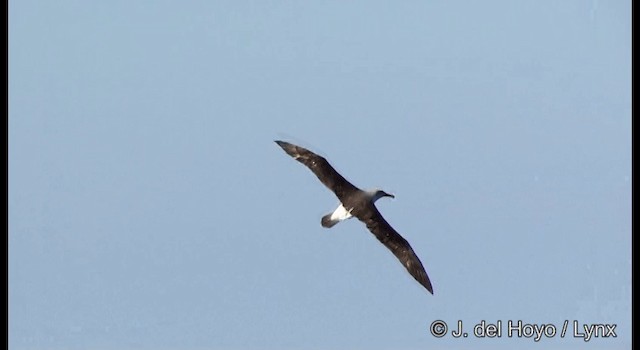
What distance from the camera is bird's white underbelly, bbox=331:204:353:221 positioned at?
80.1ft

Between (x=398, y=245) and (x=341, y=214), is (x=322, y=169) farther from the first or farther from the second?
(x=398, y=245)

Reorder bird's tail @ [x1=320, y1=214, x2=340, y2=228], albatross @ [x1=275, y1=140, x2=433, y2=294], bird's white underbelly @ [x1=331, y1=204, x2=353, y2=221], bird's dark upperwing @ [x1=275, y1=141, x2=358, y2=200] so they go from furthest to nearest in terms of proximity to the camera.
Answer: bird's dark upperwing @ [x1=275, y1=141, x2=358, y2=200]
albatross @ [x1=275, y1=140, x2=433, y2=294]
bird's white underbelly @ [x1=331, y1=204, x2=353, y2=221]
bird's tail @ [x1=320, y1=214, x2=340, y2=228]

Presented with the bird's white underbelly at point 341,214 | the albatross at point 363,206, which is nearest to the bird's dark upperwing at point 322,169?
the albatross at point 363,206

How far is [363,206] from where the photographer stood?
25.0m

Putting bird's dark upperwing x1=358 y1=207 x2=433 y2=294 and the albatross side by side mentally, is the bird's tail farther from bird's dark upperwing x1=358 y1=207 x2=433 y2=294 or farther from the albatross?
bird's dark upperwing x1=358 y1=207 x2=433 y2=294

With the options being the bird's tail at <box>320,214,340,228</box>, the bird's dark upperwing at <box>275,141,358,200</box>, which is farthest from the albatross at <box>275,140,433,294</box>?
the bird's tail at <box>320,214,340,228</box>

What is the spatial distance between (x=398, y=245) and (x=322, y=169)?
2.87 meters

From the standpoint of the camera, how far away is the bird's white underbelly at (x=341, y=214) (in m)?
24.4

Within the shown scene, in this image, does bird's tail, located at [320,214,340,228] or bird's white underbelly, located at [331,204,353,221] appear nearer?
bird's tail, located at [320,214,340,228]

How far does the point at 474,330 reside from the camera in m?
24.8
